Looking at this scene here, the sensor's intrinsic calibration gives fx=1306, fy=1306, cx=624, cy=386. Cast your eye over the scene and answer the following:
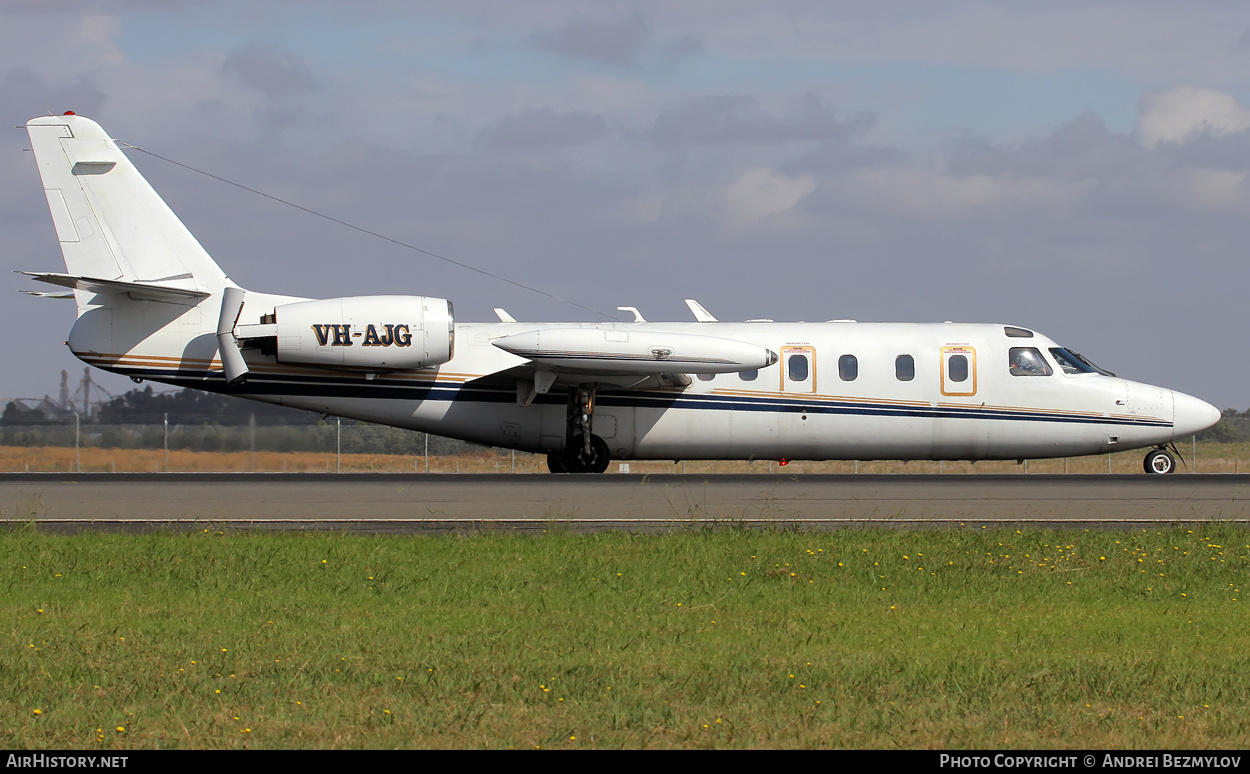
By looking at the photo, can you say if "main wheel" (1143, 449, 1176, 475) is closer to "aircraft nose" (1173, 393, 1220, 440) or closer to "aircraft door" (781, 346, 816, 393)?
"aircraft nose" (1173, 393, 1220, 440)

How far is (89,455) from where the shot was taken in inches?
1404

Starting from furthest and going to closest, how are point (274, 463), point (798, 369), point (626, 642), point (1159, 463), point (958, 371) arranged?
1. point (274, 463)
2. point (1159, 463)
3. point (958, 371)
4. point (798, 369)
5. point (626, 642)

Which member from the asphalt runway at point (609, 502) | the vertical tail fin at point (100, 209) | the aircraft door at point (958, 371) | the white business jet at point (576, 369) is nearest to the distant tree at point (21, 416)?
the asphalt runway at point (609, 502)

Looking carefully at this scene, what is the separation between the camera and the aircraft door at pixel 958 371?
2623 centimetres

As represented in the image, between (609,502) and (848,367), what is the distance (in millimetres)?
9171

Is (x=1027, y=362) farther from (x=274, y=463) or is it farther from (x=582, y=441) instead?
(x=274, y=463)

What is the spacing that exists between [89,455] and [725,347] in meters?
20.1

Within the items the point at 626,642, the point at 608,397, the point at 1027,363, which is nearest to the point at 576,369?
the point at 608,397

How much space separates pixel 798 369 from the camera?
2614cm

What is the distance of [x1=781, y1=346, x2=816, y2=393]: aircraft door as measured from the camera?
26.0 m

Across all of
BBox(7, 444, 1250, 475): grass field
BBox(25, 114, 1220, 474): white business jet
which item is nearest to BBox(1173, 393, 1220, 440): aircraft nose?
BBox(25, 114, 1220, 474): white business jet

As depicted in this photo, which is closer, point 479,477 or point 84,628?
point 84,628

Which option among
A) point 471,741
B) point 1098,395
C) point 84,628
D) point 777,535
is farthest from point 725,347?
point 471,741
